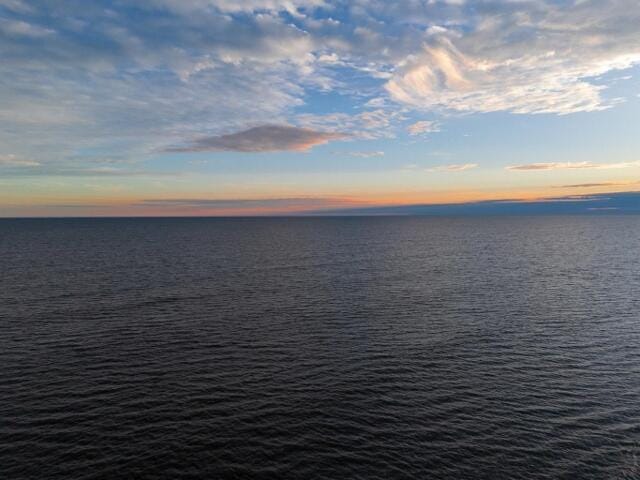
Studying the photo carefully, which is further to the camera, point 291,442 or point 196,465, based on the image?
point 291,442

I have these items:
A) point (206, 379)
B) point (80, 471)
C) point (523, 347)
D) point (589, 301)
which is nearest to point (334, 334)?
point (206, 379)

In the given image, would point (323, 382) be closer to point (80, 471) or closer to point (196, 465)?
point (196, 465)

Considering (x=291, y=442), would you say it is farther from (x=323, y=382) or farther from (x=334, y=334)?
(x=334, y=334)

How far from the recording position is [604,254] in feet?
512

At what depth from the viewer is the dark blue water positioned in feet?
105

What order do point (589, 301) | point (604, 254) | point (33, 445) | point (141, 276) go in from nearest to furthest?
point (33, 445), point (589, 301), point (141, 276), point (604, 254)

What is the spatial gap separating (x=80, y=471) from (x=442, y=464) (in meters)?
26.3

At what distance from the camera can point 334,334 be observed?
198ft

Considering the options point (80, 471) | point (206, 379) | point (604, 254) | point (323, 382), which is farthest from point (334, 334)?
point (604, 254)

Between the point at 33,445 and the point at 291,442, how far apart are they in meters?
20.0

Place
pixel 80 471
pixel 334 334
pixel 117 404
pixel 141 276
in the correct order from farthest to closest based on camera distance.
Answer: pixel 141 276
pixel 334 334
pixel 117 404
pixel 80 471

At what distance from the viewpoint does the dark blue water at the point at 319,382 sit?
3197cm

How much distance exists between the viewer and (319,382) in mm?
44625

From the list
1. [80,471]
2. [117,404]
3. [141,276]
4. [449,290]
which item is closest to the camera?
[80,471]
